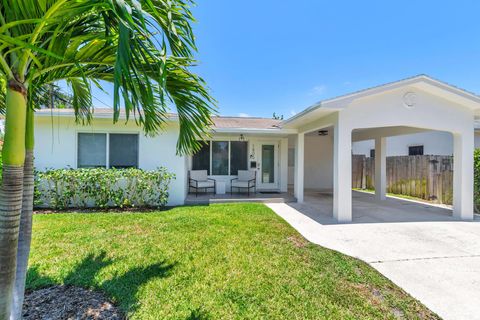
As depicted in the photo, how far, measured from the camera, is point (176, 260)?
4273 millimetres

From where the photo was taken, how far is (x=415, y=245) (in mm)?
5207

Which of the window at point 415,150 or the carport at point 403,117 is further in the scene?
the window at point 415,150

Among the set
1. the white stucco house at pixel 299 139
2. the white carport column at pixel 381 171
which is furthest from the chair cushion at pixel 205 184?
the white carport column at pixel 381 171

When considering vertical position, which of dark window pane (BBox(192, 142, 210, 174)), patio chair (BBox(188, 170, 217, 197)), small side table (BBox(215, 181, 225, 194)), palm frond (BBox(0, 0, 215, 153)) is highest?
palm frond (BBox(0, 0, 215, 153))

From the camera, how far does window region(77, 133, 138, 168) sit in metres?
8.91

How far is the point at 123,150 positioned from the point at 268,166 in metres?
6.96

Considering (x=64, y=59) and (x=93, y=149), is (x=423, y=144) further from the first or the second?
(x=64, y=59)

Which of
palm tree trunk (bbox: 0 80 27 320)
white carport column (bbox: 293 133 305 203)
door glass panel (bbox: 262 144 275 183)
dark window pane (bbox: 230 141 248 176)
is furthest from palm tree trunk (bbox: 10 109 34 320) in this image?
door glass panel (bbox: 262 144 275 183)

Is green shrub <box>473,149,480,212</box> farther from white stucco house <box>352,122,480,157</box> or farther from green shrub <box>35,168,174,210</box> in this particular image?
green shrub <box>35,168,174,210</box>

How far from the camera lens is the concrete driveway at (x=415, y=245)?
339cm

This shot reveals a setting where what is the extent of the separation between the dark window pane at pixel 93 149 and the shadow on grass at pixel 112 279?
5651mm

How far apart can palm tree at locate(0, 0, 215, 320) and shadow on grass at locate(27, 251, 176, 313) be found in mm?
1132

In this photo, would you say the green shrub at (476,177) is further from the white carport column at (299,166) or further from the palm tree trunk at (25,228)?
the palm tree trunk at (25,228)

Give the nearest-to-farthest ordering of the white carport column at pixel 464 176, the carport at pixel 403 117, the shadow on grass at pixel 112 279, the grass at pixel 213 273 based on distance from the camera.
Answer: the grass at pixel 213 273
the shadow on grass at pixel 112 279
the carport at pixel 403 117
the white carport column at pixel 464 176
